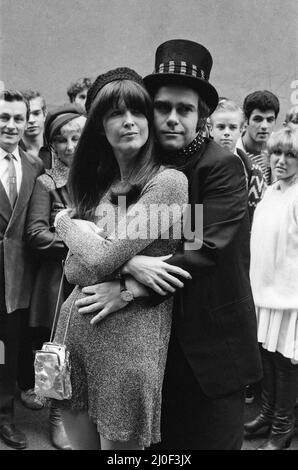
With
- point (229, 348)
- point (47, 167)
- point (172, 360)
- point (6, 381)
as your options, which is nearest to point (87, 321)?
point (172, 360)

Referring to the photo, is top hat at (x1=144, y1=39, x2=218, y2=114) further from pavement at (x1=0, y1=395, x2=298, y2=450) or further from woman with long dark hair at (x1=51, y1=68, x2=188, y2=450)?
pavement at (x1=0, y1=395, x2=298, y2=450)

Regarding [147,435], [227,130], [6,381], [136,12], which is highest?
[136,12]

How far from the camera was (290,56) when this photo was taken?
17.8 ft

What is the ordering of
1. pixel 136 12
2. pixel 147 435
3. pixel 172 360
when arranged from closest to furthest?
Result: pixel 147 435
pixel 172 360
pixel 136 12

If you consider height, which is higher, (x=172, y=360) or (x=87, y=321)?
(x=87, y=321)

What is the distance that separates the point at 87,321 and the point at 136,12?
4.24m

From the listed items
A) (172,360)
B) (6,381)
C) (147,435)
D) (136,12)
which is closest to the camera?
(147,435)

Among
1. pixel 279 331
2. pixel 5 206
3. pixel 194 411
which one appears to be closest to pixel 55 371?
pixel 194 411

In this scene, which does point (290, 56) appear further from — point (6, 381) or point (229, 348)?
point (229, 348)

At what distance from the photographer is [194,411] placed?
1.82m

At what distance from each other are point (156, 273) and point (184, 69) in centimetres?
60

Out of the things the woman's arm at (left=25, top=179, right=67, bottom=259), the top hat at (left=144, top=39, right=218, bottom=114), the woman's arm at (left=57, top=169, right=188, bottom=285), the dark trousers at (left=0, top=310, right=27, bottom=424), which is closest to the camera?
the woman's arm at (left=57, top=169, right=188, bottom=285)

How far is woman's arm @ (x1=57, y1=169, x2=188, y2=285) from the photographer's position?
5.38 feet

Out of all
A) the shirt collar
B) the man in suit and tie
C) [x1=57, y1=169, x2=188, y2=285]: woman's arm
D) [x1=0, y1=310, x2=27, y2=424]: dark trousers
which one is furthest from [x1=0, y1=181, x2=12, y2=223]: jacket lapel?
[x1=57, y1=169, x2=188, y2=285]: woman's arm
